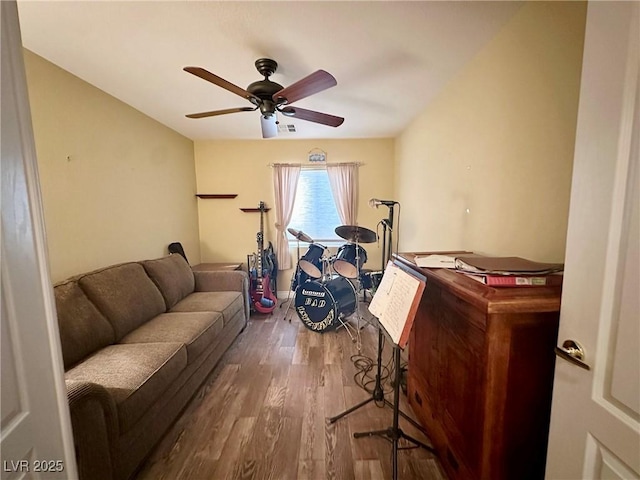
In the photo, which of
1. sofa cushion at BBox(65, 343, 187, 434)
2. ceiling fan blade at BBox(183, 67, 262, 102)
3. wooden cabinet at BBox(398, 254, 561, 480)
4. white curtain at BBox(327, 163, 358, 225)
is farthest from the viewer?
white curtain at BBox(327, 163, 358, 225)

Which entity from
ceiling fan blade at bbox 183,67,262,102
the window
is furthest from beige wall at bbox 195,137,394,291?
ceiling fan blade at bbox 183,67,262,102

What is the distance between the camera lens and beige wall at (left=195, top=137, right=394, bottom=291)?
13.2ft

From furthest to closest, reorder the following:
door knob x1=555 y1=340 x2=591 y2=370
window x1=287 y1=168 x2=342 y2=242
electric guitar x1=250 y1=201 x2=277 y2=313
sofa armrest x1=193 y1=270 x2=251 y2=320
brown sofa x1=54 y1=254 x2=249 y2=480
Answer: window x1=287 y1=168 x2=342 y2=242 → electric guitar x1=250 y1=201 x2=277 y2=313 → sofa armrest x1=193 y1=270 x2=251 y2=320 → brown sofa x1=54 y1=254 x2=249 y2=480 → door knob x1=555 y1=340 x2=591 y2=370

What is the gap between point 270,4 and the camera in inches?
55.8

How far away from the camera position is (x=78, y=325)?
164 cm

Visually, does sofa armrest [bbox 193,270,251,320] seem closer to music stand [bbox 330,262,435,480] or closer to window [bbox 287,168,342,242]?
window [bbox 287,168,342,242]

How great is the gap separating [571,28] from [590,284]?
3.96 ft

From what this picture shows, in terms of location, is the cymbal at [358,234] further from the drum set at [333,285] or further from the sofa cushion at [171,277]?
the sofa cushion at [171,277]

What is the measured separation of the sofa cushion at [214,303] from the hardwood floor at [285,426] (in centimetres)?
45

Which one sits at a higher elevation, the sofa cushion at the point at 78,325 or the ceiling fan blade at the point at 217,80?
the ceiling fan blade at the point at 217,80

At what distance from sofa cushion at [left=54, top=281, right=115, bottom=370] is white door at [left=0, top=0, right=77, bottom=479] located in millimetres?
1182

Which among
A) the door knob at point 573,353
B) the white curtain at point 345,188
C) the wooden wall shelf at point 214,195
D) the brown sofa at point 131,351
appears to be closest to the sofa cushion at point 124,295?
the brown sofa at point 131,351

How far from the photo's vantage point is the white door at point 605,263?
61cm

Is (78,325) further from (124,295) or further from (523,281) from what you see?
(523,281)
